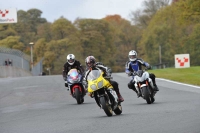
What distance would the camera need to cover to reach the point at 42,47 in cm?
10544

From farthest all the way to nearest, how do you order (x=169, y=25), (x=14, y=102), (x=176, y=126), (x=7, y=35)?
(x=7, y=35), (x=169, y=25), (x=14, y=102), (x=176, y=126)

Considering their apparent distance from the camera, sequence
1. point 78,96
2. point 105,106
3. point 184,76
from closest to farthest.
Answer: point 105,106
point 78,96
point 184,76

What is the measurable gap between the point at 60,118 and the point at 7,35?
101353 millimetres

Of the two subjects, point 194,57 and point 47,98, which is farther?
point 194,57

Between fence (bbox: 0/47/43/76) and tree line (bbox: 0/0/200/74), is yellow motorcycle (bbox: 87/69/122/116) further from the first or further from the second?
tree line (bbox: 0/0/200/74)

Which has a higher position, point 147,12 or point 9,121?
point 147,12

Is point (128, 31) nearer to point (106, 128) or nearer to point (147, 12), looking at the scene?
point (147, 12)

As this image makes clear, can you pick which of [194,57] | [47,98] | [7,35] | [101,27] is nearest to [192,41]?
[194,57]

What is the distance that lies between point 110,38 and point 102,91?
310ft

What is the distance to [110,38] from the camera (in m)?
108

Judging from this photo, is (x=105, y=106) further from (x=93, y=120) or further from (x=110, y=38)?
(x=110, y=38)

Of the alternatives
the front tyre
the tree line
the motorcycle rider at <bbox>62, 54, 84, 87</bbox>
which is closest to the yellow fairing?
the front tyre

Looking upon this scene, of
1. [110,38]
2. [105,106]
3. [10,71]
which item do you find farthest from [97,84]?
[110,38]

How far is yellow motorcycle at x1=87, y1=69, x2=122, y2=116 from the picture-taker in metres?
13.7
